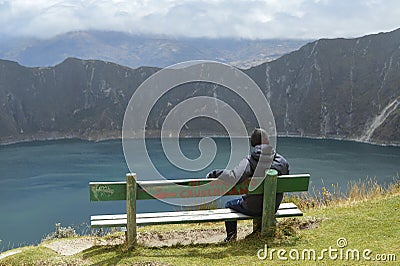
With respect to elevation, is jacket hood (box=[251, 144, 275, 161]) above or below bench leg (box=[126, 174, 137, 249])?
above

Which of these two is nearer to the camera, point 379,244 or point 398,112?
point 379,244

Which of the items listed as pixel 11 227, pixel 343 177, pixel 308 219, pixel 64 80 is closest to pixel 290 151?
pixel 343 177

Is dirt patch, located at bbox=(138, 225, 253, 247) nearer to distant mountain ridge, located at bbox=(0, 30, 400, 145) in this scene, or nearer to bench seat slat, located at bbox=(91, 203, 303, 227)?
bench seat slat, located at bbox=(91, 203, 303, 227)

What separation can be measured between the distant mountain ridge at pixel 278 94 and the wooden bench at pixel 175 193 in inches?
2884

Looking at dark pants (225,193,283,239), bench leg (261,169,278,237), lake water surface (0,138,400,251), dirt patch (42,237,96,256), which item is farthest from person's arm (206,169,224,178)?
lake water surface (0,138,400,251)

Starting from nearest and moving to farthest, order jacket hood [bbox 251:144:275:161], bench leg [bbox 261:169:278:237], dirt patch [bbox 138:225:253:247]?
1. jacket hood [bbox 251:144:275:161]
2. bench leg [bbox 261:169:278:237]
3. dirt patch [bbox 138:225:253:247]

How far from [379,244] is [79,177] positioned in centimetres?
5100

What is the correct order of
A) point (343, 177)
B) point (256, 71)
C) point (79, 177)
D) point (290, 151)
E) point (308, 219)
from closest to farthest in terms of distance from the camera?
point (308, 219)
point (343, 177)
point (79, 177)
point (290, 151)
point (256, 71)

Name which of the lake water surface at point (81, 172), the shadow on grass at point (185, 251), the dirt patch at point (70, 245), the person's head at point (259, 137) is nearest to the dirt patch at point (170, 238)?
the dirt patch at point (70, 245)

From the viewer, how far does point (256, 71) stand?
10725 centimetres

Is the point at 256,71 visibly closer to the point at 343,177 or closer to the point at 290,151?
the point at 290,151

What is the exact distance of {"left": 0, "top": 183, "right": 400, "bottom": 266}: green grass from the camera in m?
4.07

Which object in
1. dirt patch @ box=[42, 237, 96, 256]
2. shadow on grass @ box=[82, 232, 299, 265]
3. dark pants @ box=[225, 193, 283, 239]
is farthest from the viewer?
dirt patch @ box=[42, 237, 96, 256]

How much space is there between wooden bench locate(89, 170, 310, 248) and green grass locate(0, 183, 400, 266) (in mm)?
227
